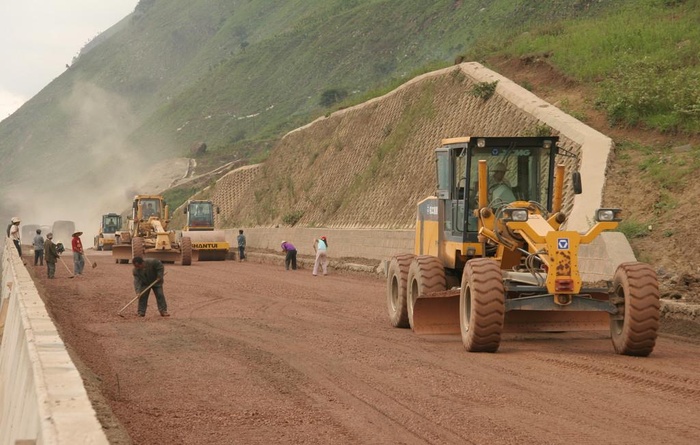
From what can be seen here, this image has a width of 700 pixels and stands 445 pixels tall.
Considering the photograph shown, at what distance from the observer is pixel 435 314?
15.3 meters

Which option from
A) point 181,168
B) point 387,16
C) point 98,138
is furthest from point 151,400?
point 98,138

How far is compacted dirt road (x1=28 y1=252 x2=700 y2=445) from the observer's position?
8.71 metres

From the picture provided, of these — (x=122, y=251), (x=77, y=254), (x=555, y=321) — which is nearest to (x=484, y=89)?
(x=77, y=254)

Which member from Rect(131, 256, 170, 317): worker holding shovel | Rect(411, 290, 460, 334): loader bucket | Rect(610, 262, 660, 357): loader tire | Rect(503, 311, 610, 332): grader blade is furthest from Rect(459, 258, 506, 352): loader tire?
Rect(131, 256, 170, 317): worker holding shovel

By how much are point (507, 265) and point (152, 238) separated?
3310 centimetres

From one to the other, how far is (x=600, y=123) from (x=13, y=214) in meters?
114

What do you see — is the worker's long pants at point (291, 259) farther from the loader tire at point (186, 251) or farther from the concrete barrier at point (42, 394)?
the concrete barrier at point (42, 394)

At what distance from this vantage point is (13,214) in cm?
13362

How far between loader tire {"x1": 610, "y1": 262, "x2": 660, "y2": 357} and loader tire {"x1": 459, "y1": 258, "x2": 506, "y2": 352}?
1.55 m

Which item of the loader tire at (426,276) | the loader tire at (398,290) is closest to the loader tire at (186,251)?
the loader tire at (398,290)

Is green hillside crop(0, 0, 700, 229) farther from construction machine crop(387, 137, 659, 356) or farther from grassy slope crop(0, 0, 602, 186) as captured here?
construction machine crop(387, 137, 659, 356)

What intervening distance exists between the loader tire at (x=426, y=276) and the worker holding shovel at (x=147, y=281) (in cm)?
592

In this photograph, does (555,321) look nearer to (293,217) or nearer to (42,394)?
(42,394)

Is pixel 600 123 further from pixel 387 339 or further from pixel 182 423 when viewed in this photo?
pixel 182 423
